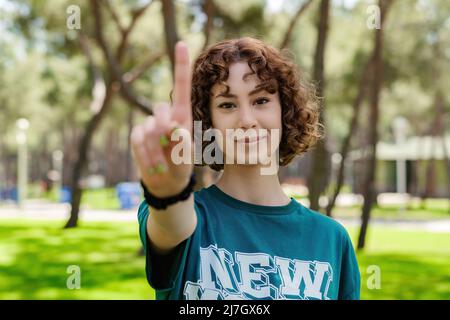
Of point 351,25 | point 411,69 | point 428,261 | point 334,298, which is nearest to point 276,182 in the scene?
point 334,298

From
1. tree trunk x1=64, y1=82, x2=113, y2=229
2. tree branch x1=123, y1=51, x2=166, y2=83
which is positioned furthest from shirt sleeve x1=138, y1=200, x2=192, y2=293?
tree trunk x1=64, y1=82, x2=113, y2=229

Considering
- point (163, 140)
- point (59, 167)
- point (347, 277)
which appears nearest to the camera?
point (163, 140)

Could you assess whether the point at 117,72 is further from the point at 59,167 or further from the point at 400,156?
the point at 59,167

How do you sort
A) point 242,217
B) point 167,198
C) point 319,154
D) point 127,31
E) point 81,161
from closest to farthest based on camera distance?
point 167,198
point 242,217
point 319,154
point 127,31
point 81,161

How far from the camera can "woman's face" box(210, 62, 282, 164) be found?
1518 mm

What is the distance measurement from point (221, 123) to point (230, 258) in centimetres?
35

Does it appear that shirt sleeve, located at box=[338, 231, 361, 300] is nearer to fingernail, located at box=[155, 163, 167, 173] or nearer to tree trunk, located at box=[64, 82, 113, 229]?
fingernail, located at box=[155, 163, 167, 173]

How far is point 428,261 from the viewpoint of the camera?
9.43 meters

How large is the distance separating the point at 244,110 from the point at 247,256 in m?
0.36

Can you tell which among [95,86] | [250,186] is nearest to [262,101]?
[250,186]

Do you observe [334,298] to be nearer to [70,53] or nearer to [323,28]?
[323,28]

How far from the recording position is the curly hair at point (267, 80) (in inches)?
62.0

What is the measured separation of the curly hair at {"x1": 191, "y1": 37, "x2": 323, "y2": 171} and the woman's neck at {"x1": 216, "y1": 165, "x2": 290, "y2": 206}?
151 mm

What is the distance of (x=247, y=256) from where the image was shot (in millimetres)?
1433
